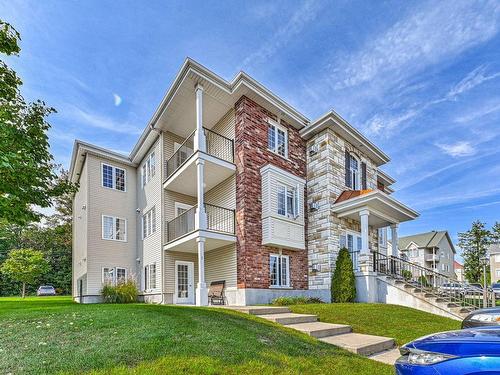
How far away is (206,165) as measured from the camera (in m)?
13.1

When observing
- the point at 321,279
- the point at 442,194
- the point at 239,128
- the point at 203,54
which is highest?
the point at 203,54

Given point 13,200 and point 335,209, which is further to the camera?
point 335,209

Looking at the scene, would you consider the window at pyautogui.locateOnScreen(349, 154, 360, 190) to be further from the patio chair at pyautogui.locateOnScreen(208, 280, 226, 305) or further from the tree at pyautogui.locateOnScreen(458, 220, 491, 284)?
the tree at pyautogui.locateOnScreen(458, 220, 491, 284)

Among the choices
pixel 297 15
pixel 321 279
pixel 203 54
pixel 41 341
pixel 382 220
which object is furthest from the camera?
pixel 382 220

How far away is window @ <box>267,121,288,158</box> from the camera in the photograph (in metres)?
14.4

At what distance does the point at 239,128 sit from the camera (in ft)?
43.6

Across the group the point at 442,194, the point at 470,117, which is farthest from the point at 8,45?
the point at 442,194

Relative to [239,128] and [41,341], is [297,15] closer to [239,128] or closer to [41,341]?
[239,128]

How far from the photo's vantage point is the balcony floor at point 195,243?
1205 cm

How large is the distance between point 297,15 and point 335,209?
7781 mm

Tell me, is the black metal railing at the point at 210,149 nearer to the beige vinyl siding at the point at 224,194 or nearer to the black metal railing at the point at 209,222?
the beige vinyl siding at the point at 224,194

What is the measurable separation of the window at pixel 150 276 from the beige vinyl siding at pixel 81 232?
10.1 feet

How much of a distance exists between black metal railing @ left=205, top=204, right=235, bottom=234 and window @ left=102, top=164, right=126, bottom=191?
23.8 feet

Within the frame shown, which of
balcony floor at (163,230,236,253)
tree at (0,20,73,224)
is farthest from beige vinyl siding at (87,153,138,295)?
balcony floor at (163,230,236,253)
